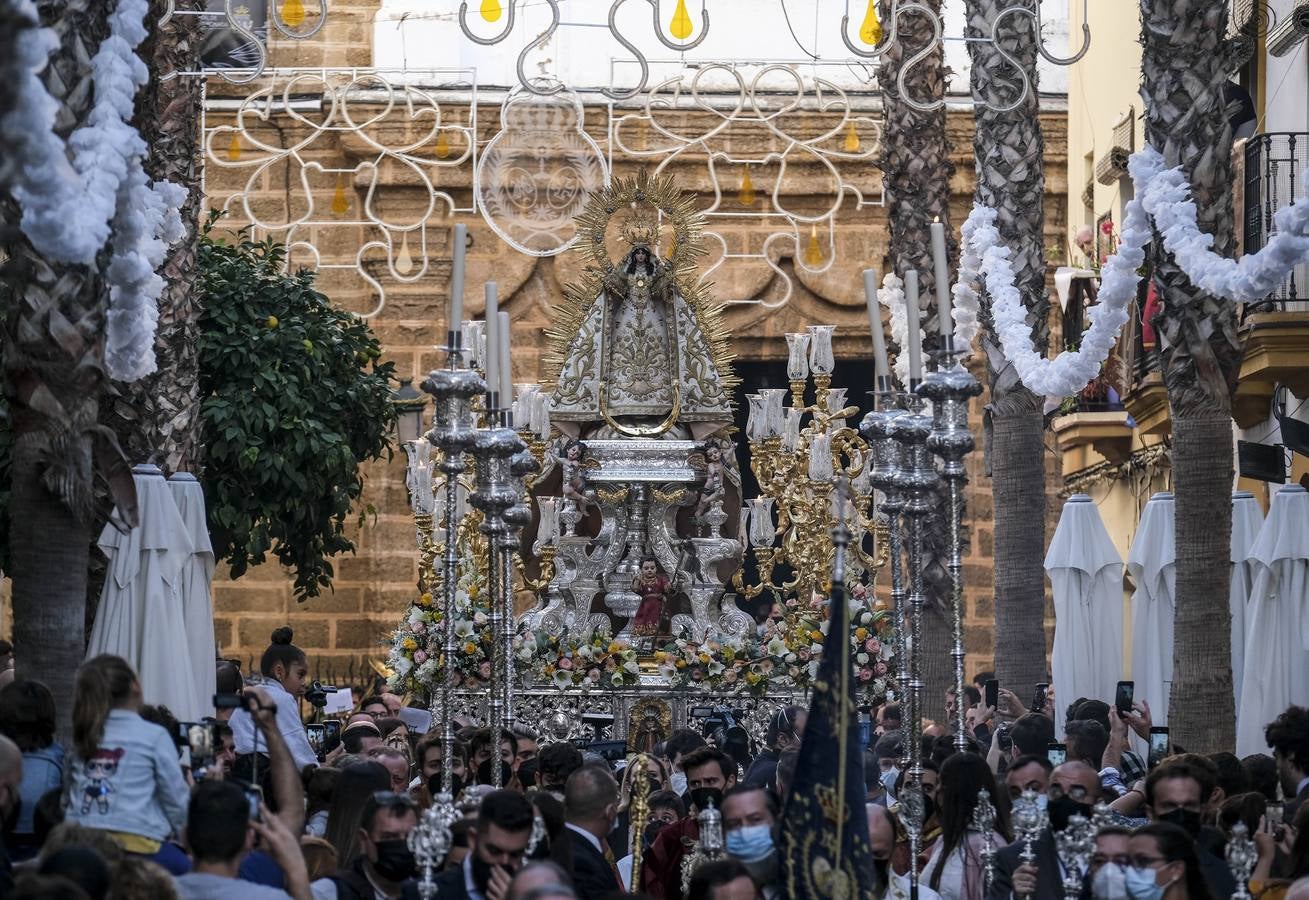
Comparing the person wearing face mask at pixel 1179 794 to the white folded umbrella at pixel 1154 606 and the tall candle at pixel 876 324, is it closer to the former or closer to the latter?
the tall candle at pixel 876 324

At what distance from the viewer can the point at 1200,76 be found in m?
11.9

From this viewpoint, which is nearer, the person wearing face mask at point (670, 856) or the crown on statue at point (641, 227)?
the person wearing face mask at point (670, 856)

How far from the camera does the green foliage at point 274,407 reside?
55.9 ft

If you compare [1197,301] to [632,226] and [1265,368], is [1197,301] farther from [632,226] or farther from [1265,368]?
[632,226]

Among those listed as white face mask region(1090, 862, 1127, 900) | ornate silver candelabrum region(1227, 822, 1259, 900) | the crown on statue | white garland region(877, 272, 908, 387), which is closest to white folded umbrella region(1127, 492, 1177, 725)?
white garland region(877, 272, 908, 387)

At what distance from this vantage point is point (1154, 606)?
14.2 metres

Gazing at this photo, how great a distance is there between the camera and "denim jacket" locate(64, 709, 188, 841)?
7.21 meters

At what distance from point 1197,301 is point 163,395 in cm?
561

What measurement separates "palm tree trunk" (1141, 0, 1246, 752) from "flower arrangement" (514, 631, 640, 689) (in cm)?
542

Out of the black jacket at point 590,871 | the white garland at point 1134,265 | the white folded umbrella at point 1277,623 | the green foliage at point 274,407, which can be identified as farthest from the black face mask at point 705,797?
the green foliage at point 274,407

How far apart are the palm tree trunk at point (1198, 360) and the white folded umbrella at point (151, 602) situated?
4.63 metres

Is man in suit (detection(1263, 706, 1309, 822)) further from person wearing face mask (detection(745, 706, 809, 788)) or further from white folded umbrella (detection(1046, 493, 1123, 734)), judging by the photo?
white folded umbrella (detection(1046, 493, 1123, 734))

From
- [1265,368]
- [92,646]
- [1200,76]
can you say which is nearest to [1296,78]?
[1265,368]

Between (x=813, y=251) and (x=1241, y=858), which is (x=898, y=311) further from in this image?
(x=1241, y=858)
